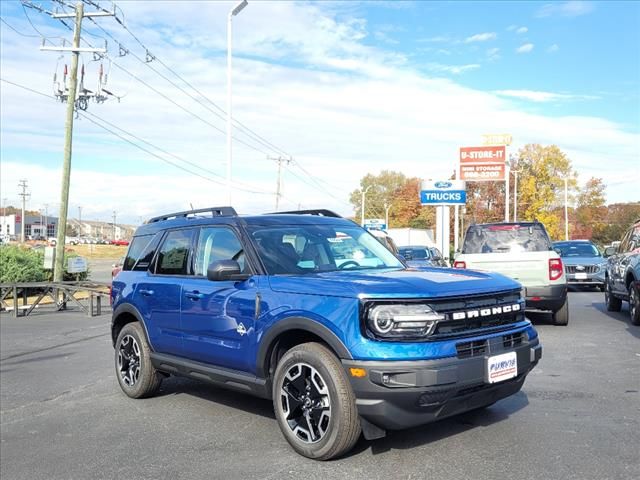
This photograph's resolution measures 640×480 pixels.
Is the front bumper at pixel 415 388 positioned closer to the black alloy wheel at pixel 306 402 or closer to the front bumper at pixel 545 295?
the black alloy wheel at pixel 306 402

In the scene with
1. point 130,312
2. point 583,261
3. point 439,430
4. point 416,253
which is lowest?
point 439,430

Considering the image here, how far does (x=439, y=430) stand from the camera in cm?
505

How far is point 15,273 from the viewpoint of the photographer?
20.4 meters

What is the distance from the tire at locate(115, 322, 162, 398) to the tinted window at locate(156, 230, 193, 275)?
77 cm

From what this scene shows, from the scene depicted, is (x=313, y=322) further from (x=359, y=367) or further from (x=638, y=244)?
(x=638, y=244)

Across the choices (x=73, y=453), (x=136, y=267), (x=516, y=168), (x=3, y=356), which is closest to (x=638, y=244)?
(x=136, y=267)

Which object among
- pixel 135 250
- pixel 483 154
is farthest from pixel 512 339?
pixel 483 154

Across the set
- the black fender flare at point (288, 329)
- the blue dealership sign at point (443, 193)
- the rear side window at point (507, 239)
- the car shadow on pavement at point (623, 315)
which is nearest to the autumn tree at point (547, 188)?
the blue dealership sign at point (443, 193)

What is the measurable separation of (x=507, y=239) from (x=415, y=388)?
813 cm

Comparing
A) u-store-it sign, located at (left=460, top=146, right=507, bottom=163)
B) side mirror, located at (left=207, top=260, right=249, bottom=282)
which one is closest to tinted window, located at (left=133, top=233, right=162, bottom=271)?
side mirror, located at (left=207, top=260, right=249, bottom=282)

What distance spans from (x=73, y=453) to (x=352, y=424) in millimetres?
2438

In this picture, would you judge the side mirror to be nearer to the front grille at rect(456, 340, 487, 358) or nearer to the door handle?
the door handle

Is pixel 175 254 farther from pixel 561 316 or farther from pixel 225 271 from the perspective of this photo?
pixel 561 316

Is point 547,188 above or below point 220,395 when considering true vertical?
above
